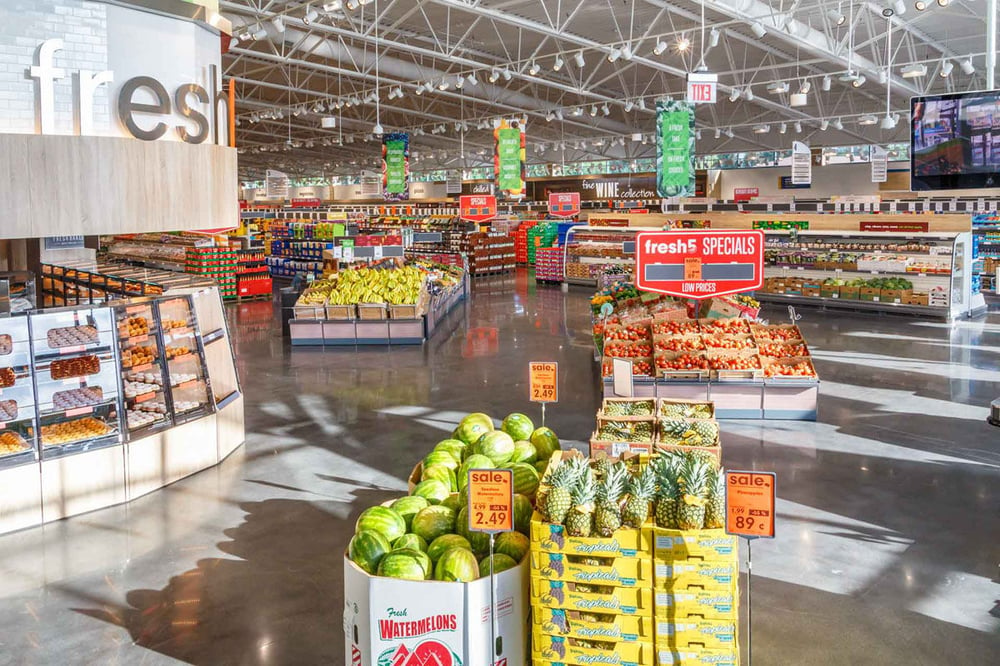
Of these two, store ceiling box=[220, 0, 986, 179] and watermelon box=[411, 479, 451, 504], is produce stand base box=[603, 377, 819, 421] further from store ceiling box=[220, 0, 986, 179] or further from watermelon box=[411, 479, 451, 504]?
store ceiling box=[220, 0, 986, 179]

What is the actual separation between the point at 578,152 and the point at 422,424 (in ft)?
106

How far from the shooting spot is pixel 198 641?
4312mm

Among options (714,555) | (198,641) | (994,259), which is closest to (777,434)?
(714,555)

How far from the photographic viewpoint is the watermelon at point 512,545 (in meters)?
3.68

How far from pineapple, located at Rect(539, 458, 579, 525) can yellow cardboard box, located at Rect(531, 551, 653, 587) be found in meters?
0.15

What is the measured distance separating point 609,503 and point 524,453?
4.70 ft

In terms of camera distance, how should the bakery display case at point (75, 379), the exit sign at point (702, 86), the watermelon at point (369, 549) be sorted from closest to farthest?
1. the watermelon at point (369, 549)
2. the bakery display case at point (75, 379)
3. the exit sign at point (702, 86)

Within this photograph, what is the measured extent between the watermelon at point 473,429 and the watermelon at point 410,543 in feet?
4.98

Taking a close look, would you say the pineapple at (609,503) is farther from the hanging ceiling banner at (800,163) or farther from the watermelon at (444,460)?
the hanging ceiling banner at (800,163)

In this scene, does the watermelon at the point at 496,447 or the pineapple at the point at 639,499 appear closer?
the pineapple at the point at 639,499

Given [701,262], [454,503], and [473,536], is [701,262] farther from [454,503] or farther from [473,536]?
[473,536]

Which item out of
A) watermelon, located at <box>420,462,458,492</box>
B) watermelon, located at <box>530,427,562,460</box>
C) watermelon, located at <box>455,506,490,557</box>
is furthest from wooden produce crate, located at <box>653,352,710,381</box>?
watermelon, located at <box>455,506,490,557</box>

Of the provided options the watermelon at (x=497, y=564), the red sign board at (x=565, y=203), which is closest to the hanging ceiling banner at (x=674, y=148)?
the red sign board at (x=565, y=203)

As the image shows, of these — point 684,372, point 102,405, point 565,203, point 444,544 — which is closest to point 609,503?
point 444,544
